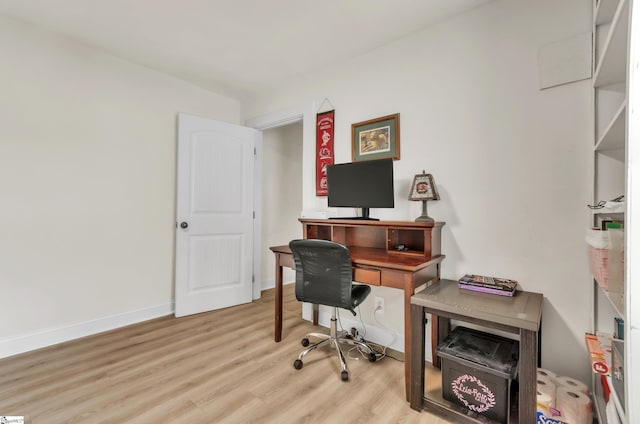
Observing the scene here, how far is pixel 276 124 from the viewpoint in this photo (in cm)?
328

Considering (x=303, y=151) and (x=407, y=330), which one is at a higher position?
(x=303, y=151)

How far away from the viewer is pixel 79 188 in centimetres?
244

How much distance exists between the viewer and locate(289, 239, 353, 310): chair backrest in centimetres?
188

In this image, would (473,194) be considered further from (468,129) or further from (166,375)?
(166,375)

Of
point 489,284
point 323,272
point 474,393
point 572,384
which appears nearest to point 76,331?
point 323,272

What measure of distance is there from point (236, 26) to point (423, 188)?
1.83 m

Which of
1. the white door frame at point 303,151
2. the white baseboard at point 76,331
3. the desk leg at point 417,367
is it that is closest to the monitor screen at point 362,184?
the white door frame at point 303,151

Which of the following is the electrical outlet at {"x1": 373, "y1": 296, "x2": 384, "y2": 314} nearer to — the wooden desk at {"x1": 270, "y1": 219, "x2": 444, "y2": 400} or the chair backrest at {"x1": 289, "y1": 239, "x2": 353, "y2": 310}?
the wooden desk at {"x1": 270, "y1": 219, "x2": 444, "y2": 400}

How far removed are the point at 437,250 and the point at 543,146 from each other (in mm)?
890

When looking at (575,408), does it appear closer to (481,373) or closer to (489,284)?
(481,373)

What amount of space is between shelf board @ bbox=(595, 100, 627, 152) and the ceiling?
121 centimetres

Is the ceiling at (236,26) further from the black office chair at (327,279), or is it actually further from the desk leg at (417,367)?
the desk leg at (417,367)

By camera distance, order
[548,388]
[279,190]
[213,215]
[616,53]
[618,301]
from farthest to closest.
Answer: [279,190] < [213,215] < [548,388] < [616,53] < [618,301]

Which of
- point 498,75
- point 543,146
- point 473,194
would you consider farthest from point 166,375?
point 498,75
